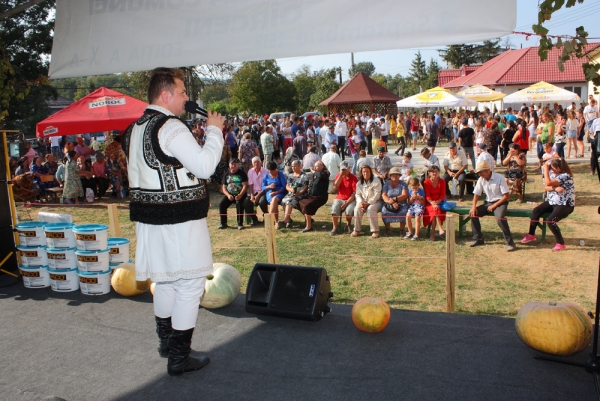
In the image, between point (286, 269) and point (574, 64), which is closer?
point (286, 269)

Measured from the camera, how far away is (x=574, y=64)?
3494cm

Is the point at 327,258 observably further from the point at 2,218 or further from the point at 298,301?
the point at 2,218

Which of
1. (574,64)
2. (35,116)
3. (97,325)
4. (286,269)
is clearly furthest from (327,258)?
(574,64)

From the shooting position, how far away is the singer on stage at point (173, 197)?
314 cm

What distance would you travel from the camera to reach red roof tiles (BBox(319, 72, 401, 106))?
2947 cm

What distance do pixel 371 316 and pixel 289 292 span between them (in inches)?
29.7

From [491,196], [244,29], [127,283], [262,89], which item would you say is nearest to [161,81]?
[244,29]

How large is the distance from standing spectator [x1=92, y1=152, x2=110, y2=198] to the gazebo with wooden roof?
59.3 ft

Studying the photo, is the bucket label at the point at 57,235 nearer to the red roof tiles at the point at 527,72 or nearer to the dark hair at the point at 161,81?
the dark hair at the point at 161,81

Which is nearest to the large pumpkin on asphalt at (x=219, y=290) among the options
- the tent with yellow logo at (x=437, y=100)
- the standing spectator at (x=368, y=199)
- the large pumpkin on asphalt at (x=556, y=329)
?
the large pumpkin on asphalt at (x=556, y=329)

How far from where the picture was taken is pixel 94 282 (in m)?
5.09

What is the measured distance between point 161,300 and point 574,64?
126 feet

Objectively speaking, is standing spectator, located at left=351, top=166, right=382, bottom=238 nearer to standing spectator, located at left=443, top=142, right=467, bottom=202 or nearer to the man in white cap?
the man in white cap

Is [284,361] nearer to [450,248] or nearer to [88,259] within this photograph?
[450,248]
